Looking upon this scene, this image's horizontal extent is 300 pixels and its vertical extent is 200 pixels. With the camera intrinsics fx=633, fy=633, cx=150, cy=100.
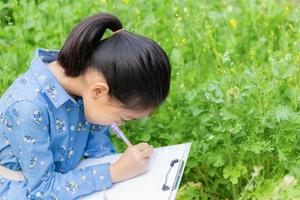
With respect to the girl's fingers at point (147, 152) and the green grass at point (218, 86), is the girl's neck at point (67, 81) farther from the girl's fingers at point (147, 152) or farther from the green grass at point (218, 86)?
the green grass at point (218, 86)

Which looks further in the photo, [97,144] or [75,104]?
[97,144]

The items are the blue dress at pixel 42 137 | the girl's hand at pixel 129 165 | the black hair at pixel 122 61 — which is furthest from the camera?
the girl's hand at pixel 129 165

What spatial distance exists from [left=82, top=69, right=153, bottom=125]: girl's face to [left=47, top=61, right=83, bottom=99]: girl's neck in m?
0.03

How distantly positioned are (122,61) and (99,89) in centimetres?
11

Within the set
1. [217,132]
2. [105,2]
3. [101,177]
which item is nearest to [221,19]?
[105,2]

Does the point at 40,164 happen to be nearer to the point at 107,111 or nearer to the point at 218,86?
the point at 107,111

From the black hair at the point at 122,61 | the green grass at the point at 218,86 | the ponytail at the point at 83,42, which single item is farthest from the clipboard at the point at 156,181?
the ponytail at the point at 83,42

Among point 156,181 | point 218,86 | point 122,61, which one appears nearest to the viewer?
point 122,61

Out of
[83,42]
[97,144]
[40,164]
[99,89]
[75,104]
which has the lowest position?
[97,144]

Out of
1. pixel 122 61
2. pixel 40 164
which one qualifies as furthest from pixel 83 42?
pixel 40 164

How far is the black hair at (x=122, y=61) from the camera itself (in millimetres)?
1848

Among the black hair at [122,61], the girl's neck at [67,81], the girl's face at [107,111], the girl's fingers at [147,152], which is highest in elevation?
the black hair at [122,61]

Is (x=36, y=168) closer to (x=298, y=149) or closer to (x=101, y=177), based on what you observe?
(x=101, y=177)

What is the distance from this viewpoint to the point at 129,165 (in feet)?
6.81
